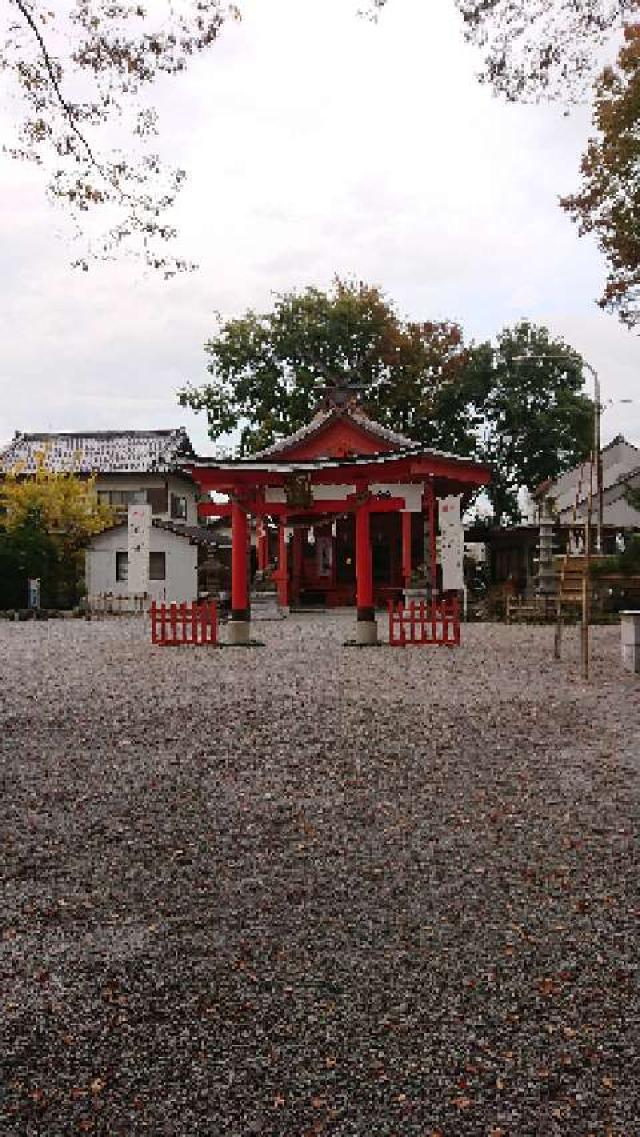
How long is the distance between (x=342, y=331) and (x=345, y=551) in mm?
12922

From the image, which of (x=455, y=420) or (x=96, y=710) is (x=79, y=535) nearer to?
(x=455, y=420)

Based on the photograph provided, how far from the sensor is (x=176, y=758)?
760cm

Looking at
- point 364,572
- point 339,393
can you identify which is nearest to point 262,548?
point 339,393

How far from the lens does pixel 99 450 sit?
44156mm

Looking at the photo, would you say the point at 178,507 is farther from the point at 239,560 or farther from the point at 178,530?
the point at 239,560

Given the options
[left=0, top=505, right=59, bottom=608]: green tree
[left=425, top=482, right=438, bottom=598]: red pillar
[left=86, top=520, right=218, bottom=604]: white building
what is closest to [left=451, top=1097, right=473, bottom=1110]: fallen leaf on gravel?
[left=425, top=482, right=438, bottom=598]: red pillar

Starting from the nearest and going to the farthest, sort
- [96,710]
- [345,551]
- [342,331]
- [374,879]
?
[374,879] → [96,710] → [345,551] → [342,331]

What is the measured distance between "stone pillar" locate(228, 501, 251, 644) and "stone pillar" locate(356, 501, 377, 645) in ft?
7.08

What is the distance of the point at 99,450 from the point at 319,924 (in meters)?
41.7

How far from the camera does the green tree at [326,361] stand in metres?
41.6

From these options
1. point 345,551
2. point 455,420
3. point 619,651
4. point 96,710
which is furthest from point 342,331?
point 96,710

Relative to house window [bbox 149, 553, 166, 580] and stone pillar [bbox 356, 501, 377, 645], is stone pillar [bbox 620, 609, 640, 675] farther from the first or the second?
house window [bbox 149, 553, 166, 580]

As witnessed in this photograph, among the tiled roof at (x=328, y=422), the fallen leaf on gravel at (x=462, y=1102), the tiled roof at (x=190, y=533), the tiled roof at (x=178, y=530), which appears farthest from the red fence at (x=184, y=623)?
the tiled roof at (x=190, y=533)

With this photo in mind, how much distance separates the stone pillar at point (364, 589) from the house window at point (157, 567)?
66.5 ft
